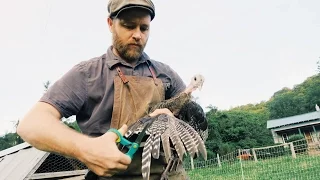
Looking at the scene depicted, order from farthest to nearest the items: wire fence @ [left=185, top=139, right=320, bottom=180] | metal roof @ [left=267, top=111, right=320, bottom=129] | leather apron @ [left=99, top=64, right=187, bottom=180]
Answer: metal roof @ [left=267, top=111, right=320, bottom=129] → wire fence @ [left=185, top=139, right=320, bottom=180] → leather apron @ [left=99, top=64, right=187, bottom=180]

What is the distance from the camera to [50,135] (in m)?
1.68

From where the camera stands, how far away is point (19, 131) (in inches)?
69.7

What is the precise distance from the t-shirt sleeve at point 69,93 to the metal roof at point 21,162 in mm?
4517

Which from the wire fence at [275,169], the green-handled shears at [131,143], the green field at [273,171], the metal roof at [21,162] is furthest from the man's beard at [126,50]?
the green field at [273,171]

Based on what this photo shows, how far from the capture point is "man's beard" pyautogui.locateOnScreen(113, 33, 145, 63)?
2396 millimetres

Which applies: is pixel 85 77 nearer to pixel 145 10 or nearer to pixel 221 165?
pixel 145 10

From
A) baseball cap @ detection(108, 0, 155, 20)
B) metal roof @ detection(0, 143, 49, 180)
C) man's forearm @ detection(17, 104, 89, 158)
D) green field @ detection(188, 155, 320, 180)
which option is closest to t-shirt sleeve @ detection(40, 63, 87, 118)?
man's forearm @ detection(17, 104, 89, 158)

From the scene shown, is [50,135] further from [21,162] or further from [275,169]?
[275,169]

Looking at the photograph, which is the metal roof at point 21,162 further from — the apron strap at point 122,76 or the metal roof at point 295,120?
the metal roof at point 295,120

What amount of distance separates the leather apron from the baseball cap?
0.41m

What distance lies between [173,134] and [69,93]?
28.7 inches

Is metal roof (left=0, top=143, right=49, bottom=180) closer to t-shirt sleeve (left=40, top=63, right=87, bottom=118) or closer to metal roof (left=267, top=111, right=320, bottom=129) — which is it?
t-shirt sleeve (left=40, top=63, right=87, bottom=118)

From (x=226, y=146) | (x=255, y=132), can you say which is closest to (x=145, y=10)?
(x=226, y=146)

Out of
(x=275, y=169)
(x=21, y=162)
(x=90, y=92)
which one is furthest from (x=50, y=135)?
(x=275, y=169)
